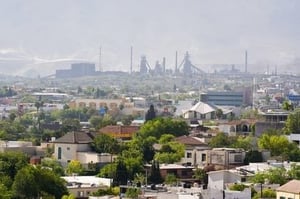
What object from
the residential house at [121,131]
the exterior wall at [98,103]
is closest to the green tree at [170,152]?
the residential house at [121,131]

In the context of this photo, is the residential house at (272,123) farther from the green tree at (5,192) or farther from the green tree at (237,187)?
the green tree at (5,192)

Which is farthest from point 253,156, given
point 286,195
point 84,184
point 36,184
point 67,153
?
point 286,195

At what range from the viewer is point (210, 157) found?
109ft

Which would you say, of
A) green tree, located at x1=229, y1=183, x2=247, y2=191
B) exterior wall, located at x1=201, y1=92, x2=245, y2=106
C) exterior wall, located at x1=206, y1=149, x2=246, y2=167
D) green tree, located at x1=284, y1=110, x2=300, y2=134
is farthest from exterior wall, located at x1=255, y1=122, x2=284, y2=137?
exterior wall, located at x1=201, y1=92, x2=245, y2=106

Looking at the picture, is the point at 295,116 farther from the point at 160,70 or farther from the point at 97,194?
the point at 160,70

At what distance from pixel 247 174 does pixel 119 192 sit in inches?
174

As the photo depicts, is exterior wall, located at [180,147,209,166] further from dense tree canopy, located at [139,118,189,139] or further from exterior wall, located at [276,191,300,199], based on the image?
exterior wall, located at [276,191,300,199]

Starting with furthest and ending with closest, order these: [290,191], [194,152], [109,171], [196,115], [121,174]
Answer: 1. [196,115]
2. [194,152]
3. [109,171]
4. [121,174]
5. [290,191]

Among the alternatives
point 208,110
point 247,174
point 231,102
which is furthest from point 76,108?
point 247,174

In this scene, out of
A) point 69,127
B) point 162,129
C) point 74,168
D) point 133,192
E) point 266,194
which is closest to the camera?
point 133,192

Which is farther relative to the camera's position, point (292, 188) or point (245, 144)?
point (245, 144)

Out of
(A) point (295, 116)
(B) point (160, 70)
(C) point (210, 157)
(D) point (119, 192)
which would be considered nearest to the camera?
(D) point (119, 192)

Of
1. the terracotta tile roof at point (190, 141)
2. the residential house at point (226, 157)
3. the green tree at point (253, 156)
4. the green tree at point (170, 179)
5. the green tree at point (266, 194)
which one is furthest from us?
the terracotta tile roof at point (190, 141)

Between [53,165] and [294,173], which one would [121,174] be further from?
[294,173]
